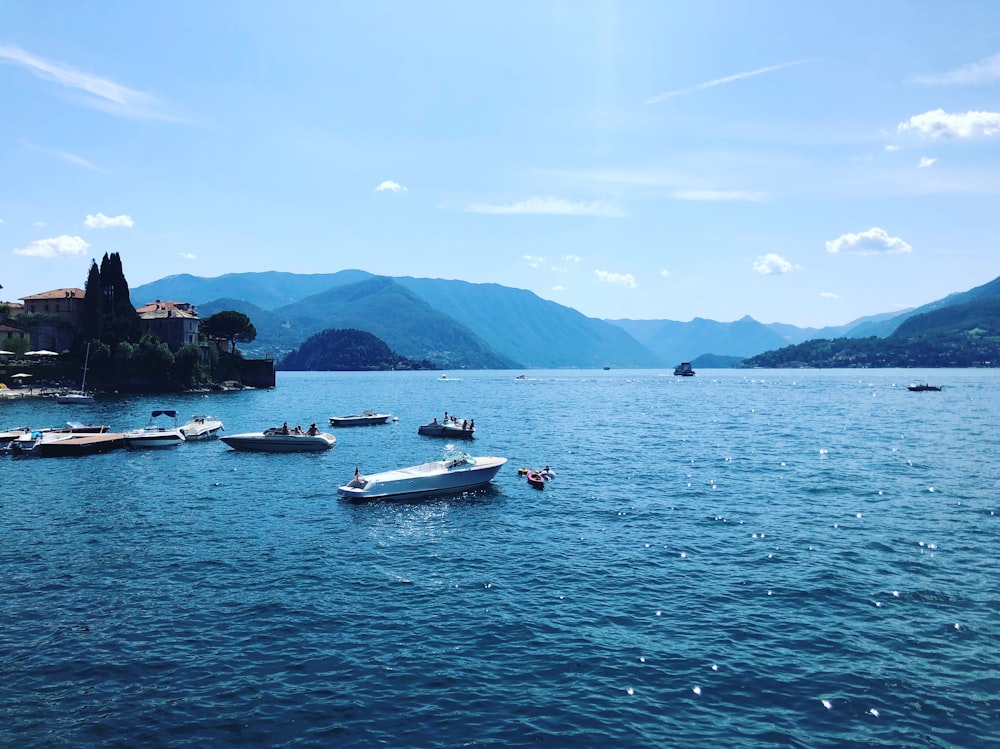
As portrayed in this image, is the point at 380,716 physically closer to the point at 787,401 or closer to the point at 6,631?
the point at 6,631

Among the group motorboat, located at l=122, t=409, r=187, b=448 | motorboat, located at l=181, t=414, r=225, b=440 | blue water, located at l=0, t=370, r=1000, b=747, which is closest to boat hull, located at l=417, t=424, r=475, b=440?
motorboat, located at l=181, t=414, r=225, b=440

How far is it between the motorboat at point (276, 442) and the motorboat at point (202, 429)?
394 inches

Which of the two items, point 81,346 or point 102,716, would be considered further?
point 81,346

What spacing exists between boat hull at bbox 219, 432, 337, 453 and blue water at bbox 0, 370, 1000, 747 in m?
15.1

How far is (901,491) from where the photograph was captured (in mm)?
41531

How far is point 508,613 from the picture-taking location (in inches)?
858

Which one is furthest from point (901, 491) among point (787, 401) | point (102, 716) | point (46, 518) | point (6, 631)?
point (787, 401)

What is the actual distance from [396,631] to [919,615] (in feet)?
58.2

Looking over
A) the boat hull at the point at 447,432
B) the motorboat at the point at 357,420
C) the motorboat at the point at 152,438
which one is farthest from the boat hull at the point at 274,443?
the motorboat at the point at 357,420

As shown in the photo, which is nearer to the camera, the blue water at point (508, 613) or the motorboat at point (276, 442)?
the blue water at point (508, 613)

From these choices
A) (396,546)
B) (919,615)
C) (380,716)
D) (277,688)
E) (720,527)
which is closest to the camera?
(380,716)

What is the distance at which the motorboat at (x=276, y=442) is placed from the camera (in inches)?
2458

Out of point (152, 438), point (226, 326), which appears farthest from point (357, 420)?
point (226, 326)

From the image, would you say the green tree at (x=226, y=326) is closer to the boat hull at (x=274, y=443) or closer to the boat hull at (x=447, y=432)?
the boat hull at (x=447, y=432)
